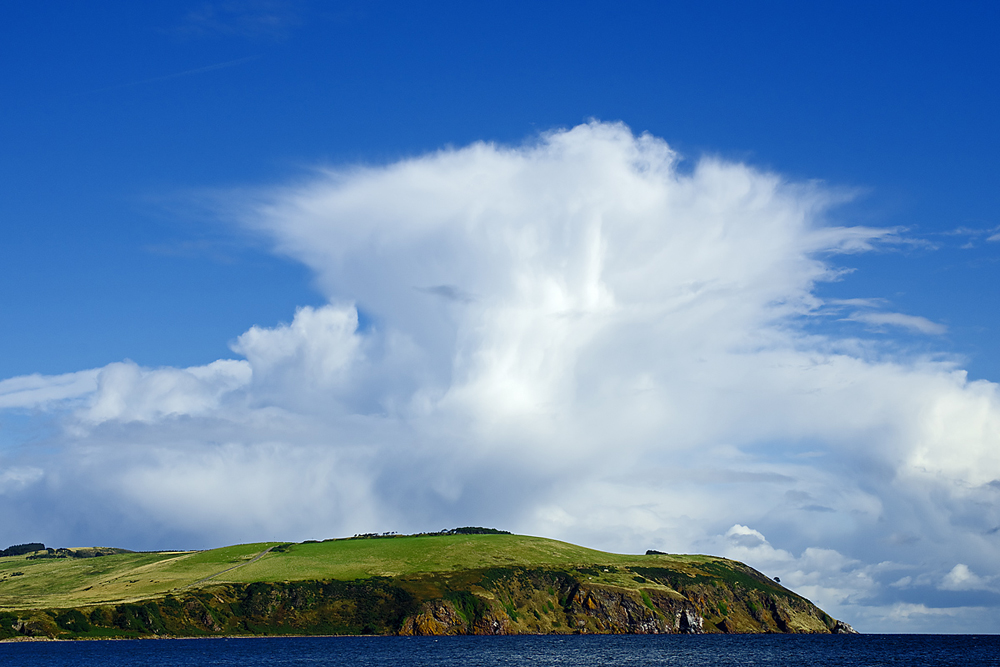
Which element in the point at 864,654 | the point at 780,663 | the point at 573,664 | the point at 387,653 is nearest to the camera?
the point at 573,664

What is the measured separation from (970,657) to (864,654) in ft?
84.4

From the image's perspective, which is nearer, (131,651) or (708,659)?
(708,659)

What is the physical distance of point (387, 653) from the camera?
518 ft

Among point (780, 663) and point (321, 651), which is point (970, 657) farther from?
point (321, 651)

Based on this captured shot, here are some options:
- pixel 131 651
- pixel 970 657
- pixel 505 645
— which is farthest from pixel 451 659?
pixel 970 657

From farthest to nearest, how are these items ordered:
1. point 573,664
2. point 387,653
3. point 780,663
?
point 387,653 → point 780,663 → point 573,664

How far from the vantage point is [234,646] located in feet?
607

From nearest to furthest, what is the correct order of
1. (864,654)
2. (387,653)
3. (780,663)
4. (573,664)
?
(573,664), (780,663), (387,653), (864,654)

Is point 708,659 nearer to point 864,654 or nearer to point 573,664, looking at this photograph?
point 573,664

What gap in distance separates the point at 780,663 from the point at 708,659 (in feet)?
45.7

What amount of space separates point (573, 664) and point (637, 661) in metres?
14.1

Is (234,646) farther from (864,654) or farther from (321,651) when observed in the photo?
(864,654)

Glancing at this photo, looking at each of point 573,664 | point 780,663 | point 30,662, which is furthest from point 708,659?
point 30,662

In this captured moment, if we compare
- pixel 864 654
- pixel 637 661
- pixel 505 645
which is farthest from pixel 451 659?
pixel 864 654
